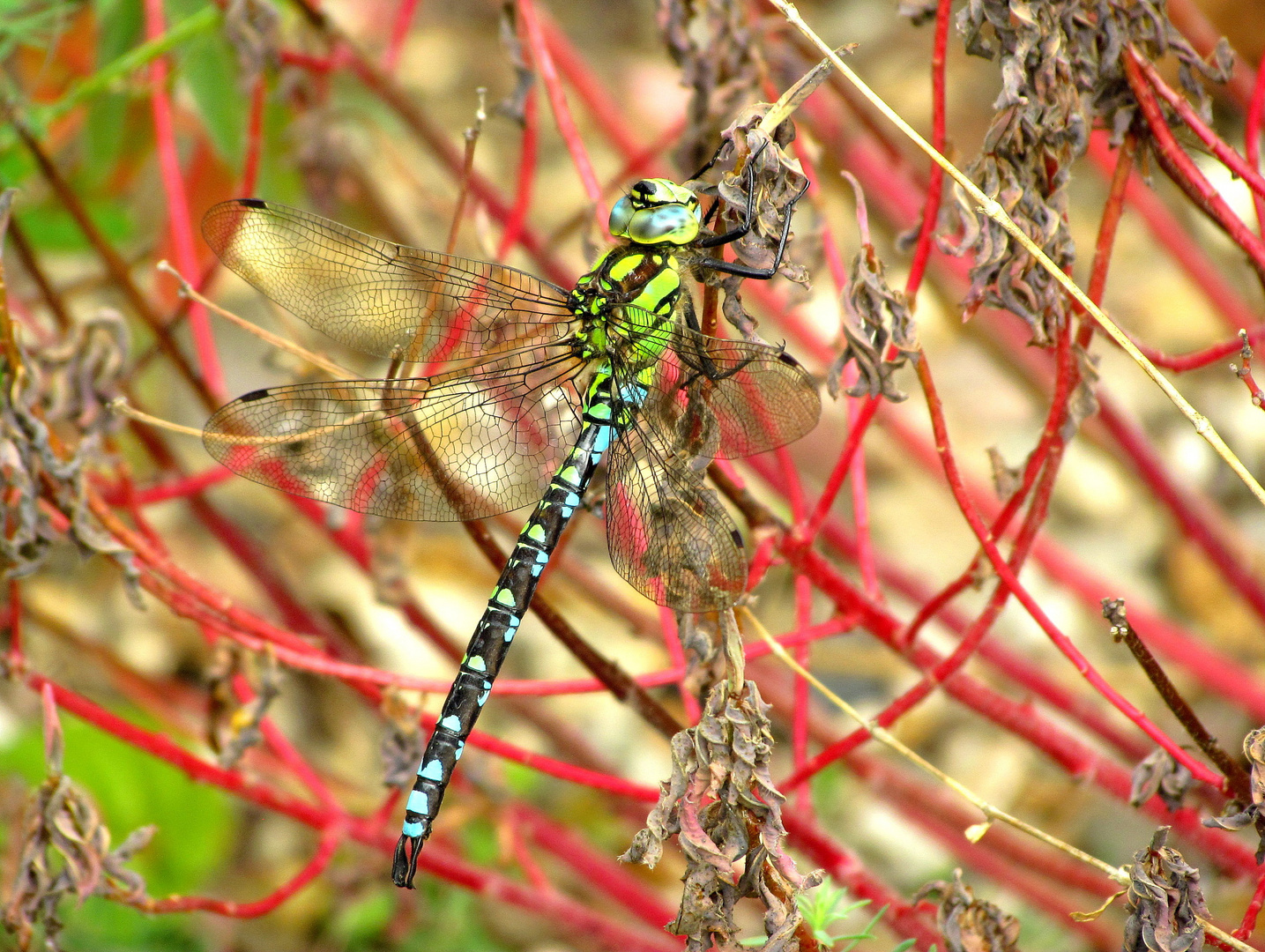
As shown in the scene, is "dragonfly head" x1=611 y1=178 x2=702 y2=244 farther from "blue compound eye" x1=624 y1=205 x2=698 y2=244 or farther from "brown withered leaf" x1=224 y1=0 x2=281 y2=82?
"brown withered leaf" x1=224 y1=0 x2=281 y2=82

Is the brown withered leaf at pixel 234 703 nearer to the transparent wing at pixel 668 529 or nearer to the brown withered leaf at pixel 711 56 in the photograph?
the transparent wing at pixel 668 529

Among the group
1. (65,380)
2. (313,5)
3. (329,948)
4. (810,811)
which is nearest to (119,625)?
(329,948)

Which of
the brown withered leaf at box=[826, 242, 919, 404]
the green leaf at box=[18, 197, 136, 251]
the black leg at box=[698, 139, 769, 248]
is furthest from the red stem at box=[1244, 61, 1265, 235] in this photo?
the green leaf at box=[18, 197, 136, 251]

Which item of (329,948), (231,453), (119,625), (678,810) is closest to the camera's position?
(678,810)

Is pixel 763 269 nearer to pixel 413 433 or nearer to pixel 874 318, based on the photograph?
pixel 874 318

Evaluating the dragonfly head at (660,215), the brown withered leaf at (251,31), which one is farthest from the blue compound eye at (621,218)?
the brown withered leaf at (251,31)

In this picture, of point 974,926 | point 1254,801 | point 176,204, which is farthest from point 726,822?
point 176,204

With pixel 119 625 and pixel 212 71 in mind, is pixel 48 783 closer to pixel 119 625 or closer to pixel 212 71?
pixel 212 71
